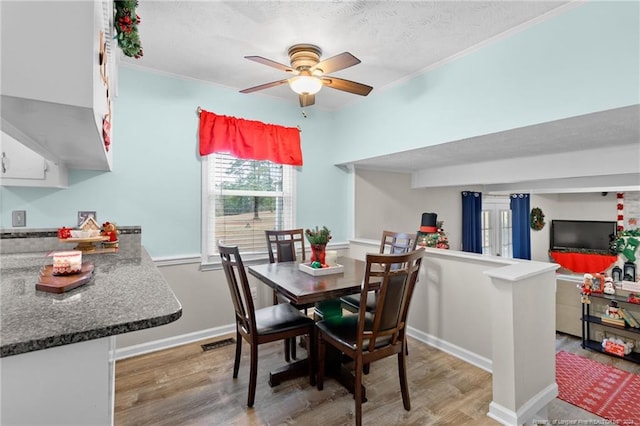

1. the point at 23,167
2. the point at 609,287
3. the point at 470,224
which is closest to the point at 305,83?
the point at 23,167

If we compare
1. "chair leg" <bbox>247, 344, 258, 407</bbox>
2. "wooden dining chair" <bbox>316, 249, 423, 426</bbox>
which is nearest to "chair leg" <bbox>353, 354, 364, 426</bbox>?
"wooden dining chair" <bbox>316, 249, 423, 426</bbox>

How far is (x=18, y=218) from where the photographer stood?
227 centimetres

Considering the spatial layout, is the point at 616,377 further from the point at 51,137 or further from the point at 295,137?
the point at 51,137

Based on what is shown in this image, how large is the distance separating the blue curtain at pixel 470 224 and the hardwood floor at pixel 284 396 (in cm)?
302

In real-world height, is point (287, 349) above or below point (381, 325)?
below

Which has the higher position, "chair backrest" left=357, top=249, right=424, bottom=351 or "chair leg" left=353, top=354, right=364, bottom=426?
"chair backrest" left=357, top=249, right=424, bottom=351

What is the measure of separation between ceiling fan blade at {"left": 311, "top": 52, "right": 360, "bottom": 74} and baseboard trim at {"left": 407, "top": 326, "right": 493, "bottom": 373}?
8.24ft

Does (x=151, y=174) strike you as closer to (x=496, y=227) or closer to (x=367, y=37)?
(x=367, y=37)

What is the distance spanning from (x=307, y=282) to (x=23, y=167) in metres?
2.12

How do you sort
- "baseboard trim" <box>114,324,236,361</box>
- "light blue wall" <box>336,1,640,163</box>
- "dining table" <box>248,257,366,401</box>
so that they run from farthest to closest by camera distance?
"baseboard trim" <box>114,324,236,361</box>
"dining table" <box>248,257,366,401</box>
"light blue wall" <box>336,1,640,163</box>

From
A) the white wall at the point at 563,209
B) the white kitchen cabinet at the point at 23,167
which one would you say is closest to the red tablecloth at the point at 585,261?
the white wall at the point at 563,209

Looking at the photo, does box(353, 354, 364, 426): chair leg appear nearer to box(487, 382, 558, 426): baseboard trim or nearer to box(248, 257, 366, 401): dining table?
box(248, 257, 366, 401): dining table

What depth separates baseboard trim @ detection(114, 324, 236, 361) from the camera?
104 inches

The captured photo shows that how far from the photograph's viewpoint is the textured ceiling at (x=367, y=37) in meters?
1.89
